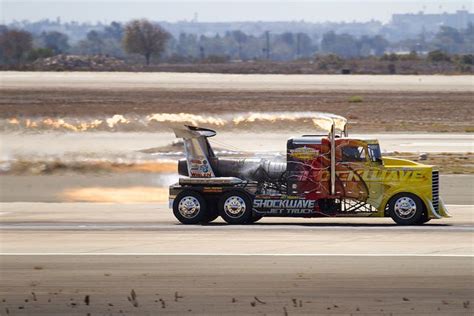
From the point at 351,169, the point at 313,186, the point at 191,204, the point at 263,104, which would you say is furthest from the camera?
the point at 263,104

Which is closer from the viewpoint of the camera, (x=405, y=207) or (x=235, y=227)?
(x=405, y=207)

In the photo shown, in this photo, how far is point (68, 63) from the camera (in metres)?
158

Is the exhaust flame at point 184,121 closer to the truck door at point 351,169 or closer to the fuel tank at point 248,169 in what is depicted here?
the truck door at point 351,169

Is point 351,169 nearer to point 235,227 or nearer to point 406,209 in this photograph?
point 406,209

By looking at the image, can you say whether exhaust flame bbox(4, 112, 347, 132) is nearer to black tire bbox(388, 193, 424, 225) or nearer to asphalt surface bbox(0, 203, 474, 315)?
black tire bbox(388, 193, 424, 225)

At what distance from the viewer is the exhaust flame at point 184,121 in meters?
31.9

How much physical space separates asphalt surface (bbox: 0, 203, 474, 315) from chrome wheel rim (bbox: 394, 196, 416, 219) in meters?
0.47

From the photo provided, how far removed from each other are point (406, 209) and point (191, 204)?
212 inches

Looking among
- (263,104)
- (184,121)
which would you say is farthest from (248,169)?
(263,104)

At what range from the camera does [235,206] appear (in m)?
28.5

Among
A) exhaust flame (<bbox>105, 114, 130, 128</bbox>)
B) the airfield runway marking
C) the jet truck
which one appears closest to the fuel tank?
the jet truck

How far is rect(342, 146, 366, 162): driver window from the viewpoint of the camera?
91.9ft

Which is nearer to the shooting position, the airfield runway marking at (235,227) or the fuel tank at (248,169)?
the airfield runway marking at (235,227)

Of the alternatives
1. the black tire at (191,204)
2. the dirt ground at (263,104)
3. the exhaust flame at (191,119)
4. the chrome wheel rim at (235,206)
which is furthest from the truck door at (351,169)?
the dirt ground at (263,104)
